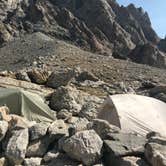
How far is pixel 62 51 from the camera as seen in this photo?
51.9 metres

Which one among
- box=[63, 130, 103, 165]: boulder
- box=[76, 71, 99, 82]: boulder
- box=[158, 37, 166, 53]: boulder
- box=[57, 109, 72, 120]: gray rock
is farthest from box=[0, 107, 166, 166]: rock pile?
box=[158, 37, 166, 53]: boulder

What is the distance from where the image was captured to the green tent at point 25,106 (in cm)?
1452

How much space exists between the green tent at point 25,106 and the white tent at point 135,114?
7.16ft

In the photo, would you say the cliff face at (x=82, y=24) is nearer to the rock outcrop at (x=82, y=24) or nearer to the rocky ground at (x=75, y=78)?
the rock outcrop at (x=82, y=24)

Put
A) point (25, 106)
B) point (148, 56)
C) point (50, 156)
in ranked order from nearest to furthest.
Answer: point (50, 156) → point (25, 106) → point (148, 56)

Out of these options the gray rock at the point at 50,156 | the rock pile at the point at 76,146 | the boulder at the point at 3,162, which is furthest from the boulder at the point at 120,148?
the boulder at the point at 3,162

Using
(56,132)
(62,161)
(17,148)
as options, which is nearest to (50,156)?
(62,161)

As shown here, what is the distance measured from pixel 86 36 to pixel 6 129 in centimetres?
9502

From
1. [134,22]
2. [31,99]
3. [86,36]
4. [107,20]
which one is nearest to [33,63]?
[31,99]

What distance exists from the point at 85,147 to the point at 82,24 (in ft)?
338

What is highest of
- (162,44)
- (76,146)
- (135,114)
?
(162,44)

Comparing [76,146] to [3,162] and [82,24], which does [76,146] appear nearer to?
[3,162]

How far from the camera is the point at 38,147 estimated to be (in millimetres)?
9406

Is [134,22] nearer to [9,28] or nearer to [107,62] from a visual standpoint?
[9,28]
